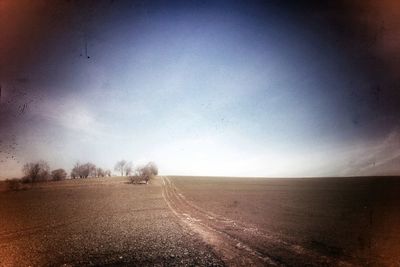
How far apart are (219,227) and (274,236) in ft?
20.7

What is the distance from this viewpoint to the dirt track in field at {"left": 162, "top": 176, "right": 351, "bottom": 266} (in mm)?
17344

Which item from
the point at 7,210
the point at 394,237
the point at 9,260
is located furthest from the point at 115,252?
the point at 7,210

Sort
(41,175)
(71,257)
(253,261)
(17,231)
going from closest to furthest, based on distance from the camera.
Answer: (253,261)
(71,257)
(17,231)
(41,175)

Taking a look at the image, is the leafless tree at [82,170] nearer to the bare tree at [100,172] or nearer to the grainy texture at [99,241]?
the bare tree at [100,172]

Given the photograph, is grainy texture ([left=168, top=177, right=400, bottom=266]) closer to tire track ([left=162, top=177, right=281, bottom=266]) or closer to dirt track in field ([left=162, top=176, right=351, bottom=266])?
dirt track in field ([left=162, top=176, right=351, bottom=266])

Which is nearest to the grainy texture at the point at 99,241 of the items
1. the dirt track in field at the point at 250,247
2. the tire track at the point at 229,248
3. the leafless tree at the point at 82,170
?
the tire track at the point at 229,248

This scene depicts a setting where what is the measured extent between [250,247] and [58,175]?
418 feet

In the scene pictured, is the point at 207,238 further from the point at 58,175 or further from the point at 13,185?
the point at 58,175

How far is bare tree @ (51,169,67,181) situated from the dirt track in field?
114 meters

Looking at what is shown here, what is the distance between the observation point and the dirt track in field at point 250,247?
17344mm

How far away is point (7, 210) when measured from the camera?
133 feet

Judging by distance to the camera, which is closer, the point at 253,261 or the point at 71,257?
the point at 253,261

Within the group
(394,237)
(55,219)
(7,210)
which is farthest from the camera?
(7,210)

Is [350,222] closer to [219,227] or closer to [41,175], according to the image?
[219,227]
